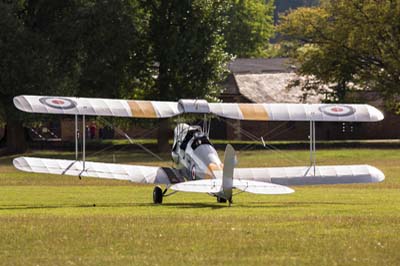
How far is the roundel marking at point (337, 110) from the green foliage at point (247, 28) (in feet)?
297

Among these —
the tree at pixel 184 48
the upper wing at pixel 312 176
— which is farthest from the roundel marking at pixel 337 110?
the tree at pixel 184 48

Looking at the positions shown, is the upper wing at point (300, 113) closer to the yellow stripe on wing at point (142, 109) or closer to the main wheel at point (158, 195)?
the yellow stripe on wing at point (142, 109)

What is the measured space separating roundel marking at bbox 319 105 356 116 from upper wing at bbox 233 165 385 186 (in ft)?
4.92

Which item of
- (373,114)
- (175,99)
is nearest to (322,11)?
(175,99)

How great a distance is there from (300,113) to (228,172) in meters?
4.43

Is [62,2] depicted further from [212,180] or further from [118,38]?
[212,180]

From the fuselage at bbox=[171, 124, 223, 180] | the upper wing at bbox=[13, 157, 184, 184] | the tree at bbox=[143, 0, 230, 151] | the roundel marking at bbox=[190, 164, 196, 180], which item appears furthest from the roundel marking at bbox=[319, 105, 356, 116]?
the tree at bbox=[143, 0, 230, 151]

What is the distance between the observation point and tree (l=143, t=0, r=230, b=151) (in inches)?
2611

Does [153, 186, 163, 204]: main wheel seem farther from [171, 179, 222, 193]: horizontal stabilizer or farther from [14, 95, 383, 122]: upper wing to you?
[171, 179, 222, 193]: horizontal stabilizer

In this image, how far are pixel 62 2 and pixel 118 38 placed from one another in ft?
12.7

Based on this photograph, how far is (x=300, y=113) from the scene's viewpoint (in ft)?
90.0

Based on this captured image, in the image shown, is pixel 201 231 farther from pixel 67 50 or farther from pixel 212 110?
pixel 67 50

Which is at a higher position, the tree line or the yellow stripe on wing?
the yellow stripe on wing

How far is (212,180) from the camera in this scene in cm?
2420
